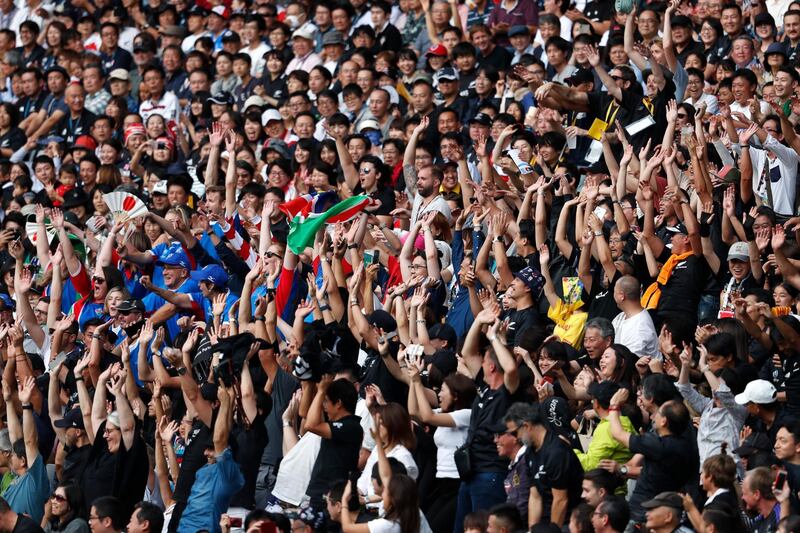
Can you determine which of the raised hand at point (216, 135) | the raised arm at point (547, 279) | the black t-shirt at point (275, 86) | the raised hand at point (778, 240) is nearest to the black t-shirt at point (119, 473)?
the raised arm at point (547, 279)

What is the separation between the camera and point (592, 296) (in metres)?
12.2

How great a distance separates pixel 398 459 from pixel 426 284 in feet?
9.39

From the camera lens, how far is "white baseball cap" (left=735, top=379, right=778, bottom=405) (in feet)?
31.3

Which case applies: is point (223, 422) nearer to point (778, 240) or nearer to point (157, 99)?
point (778, 240)

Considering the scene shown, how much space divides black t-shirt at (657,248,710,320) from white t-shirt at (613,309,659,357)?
0.48 meters

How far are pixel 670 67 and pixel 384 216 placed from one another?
298 centimetres

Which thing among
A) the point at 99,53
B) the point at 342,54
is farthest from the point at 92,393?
the point at 99,53

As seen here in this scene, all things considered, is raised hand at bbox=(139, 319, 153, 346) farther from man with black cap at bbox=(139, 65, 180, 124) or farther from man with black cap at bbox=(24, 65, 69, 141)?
man with black cap at bbox=(24, 65, 69, 141)

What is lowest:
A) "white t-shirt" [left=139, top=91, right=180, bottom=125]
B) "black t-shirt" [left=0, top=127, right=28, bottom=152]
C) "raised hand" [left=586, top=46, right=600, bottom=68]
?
"black t-shirt" [left=0, top=127, right=28, bottom=152]

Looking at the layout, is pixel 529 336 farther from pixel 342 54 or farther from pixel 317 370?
pixel 342 54

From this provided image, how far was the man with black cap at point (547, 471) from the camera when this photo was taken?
887 centimetres

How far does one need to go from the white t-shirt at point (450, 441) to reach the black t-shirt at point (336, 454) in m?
0.51

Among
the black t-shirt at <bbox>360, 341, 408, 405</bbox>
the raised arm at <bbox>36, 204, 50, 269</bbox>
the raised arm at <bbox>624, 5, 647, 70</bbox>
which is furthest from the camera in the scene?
the raised arm at <bbox>36, 204, 50, 269</bbox>

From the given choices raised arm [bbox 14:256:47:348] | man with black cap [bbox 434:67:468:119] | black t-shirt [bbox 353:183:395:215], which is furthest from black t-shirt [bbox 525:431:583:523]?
man with black cap [bbox 434:67:468:119]
